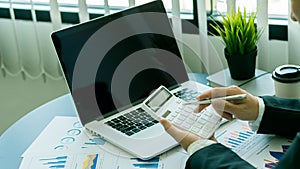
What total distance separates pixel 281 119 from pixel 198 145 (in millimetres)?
229

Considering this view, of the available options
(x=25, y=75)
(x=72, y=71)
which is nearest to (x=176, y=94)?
(x=72, y=71)

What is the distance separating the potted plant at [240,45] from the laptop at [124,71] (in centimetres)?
11

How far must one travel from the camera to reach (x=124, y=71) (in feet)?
4.77

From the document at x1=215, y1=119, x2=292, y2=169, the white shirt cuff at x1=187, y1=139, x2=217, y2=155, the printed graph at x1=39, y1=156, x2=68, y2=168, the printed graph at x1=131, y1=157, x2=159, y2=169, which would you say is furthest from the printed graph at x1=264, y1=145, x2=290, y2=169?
the printed graph at x1=39, y1=156, x2=68, y2=168

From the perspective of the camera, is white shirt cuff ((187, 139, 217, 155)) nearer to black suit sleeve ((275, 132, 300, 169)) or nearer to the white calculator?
the white calculator

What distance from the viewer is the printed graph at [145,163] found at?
1225 millimetres

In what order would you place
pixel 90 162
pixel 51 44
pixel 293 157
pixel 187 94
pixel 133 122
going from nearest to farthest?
pixel 293 157 < pixel 90 162 < pixel 133 122 < pixel 187 94 < pixel 51 44

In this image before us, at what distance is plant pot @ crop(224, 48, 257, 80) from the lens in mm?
1517

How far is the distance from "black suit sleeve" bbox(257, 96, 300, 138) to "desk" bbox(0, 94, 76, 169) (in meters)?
0.52

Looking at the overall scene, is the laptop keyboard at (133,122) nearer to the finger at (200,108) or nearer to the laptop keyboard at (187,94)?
the laptop keyboard at (187,94)

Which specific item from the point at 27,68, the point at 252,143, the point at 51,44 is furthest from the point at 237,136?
the point at 27,68

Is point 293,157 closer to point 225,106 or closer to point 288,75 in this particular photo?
point 225,106

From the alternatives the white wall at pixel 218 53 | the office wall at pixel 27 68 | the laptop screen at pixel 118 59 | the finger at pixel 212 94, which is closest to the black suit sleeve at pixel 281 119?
the finger at pixel 212 94

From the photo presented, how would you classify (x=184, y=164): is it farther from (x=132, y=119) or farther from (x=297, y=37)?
(x=297, y=37)
